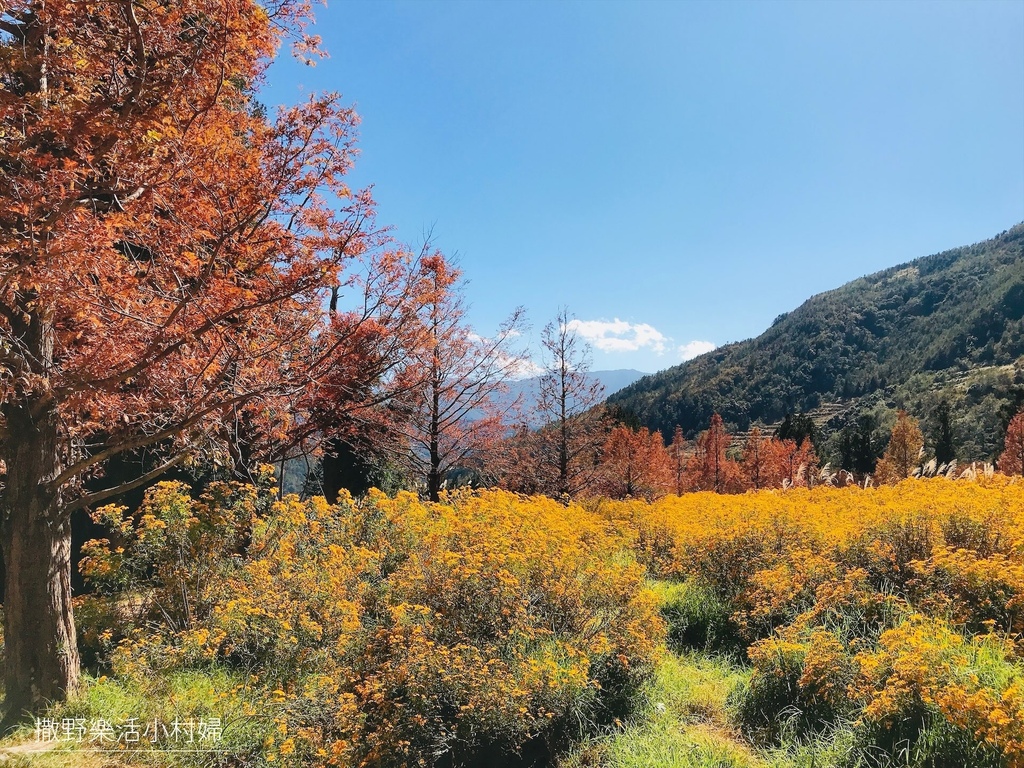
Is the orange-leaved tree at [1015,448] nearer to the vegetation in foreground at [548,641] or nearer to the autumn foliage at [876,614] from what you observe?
the autumn foliage at [876,614]

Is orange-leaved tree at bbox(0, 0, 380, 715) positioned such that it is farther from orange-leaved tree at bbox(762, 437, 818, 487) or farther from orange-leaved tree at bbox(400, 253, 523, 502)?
orange-leaved tree at bbox(762, 437, 818, 487)

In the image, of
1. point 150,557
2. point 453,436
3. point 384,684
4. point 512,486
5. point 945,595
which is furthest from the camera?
point 512,486

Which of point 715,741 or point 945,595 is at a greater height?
point 945,595

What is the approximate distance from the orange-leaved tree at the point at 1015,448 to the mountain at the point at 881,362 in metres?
19.2

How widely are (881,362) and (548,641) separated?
440 ft

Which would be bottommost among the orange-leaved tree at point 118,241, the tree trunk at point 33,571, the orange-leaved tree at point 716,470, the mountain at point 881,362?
the orange-leaved tree at point 716,470

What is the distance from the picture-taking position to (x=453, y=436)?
10469 millimetres

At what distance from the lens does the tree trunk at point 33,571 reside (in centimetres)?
388

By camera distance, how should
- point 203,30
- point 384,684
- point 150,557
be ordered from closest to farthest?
point 203,30
point 384,684
point 150,557

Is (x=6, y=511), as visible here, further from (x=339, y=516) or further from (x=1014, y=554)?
(x=1014, y=554)

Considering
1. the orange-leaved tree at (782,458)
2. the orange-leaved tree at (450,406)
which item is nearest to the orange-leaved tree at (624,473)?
the orange-leaved tree at (450,406)

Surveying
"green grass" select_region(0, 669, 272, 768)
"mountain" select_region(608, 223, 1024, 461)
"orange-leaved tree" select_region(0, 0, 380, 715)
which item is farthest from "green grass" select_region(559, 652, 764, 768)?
"mountain" select_region(608, 223, 1024, 461)

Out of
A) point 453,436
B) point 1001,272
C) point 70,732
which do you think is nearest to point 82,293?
point 70,732

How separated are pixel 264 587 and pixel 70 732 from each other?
1442 mm
